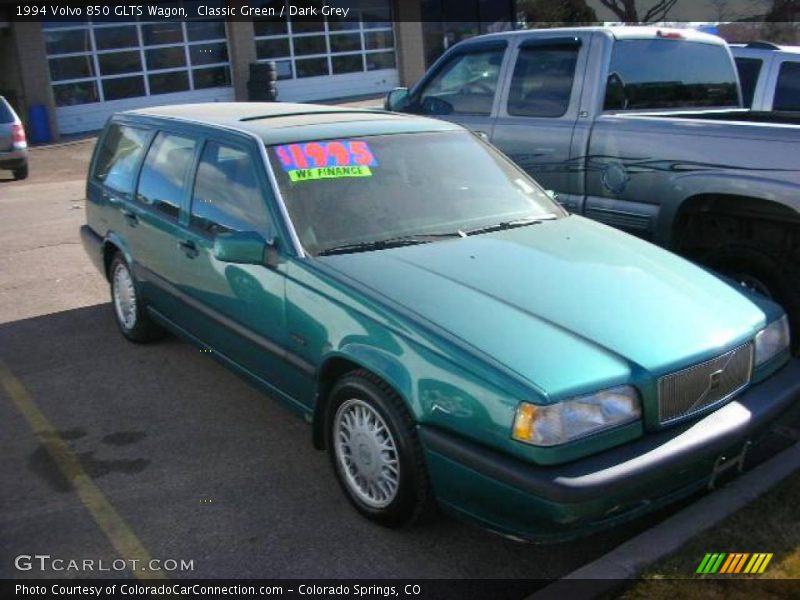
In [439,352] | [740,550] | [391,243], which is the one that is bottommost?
[740,550]

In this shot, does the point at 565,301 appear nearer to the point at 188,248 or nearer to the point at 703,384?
the point at 703,384

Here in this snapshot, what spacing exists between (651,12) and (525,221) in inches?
846

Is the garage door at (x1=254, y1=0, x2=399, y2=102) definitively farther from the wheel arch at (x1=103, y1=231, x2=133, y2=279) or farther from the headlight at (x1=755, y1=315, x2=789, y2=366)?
the headlight at (x1=755, y1=315, x2=789, y2=366)

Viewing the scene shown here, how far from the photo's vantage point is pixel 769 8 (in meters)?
24.7

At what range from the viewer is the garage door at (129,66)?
20.3 meters

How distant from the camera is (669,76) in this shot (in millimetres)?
6031

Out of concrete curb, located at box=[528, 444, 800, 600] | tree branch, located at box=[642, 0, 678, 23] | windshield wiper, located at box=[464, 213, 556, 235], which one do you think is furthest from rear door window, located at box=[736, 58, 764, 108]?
tree branch, located at box=[642, 0, 678, 23]

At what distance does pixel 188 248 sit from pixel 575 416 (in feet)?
→ 8.20

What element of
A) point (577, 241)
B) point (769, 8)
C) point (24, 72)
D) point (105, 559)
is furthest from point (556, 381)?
point (769, 8)

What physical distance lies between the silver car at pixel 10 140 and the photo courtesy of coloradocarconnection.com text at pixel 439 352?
8.31 m

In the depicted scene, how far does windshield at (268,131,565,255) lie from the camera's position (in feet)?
12.6

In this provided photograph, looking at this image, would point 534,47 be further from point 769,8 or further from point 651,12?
point 769,8

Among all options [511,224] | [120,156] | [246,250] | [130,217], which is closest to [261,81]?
[120,156]

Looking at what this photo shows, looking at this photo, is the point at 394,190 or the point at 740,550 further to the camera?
the point at 394,190
